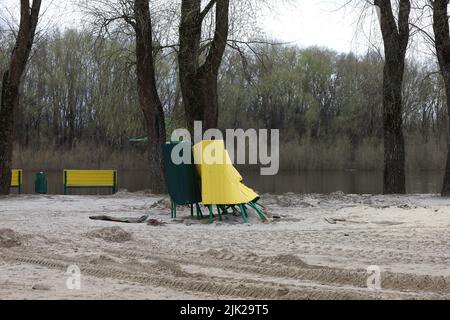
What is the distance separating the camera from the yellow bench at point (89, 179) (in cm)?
2412

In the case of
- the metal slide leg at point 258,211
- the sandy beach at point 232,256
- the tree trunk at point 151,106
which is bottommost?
the sandy beach at point 232,256

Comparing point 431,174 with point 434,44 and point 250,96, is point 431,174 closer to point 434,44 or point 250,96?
point 250,96

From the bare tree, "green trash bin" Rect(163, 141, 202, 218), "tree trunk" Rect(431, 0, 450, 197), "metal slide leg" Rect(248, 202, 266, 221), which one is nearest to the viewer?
"metal slide leg" Rect(248, 202, 266, 221)

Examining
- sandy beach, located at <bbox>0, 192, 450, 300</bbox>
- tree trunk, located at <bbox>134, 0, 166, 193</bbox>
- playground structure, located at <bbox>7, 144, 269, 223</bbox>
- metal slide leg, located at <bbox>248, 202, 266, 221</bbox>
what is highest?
tree trunk, located at <bbox>134, 0, 166, 193</bbox>

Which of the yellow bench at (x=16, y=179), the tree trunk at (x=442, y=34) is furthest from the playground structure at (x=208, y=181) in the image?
the yellow bench at (x=16, y=179)

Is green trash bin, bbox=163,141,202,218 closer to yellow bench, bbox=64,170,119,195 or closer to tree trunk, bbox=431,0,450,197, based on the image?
tree trunk, bbox=431,0,450,197

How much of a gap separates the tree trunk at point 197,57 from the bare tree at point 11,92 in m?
4.94

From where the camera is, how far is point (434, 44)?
18.9m

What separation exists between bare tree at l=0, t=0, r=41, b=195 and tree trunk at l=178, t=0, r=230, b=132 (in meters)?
4.94

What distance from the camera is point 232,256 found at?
811cm

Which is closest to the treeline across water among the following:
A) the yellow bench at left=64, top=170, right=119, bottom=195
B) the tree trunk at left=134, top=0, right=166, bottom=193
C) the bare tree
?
the yellow bench at left=64, top=170, right=119, bottom=195

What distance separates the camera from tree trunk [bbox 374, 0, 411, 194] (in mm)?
19656

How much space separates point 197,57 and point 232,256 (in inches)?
497

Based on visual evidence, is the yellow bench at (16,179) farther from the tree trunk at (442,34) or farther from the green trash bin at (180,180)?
the tree trunk at (442,34)
